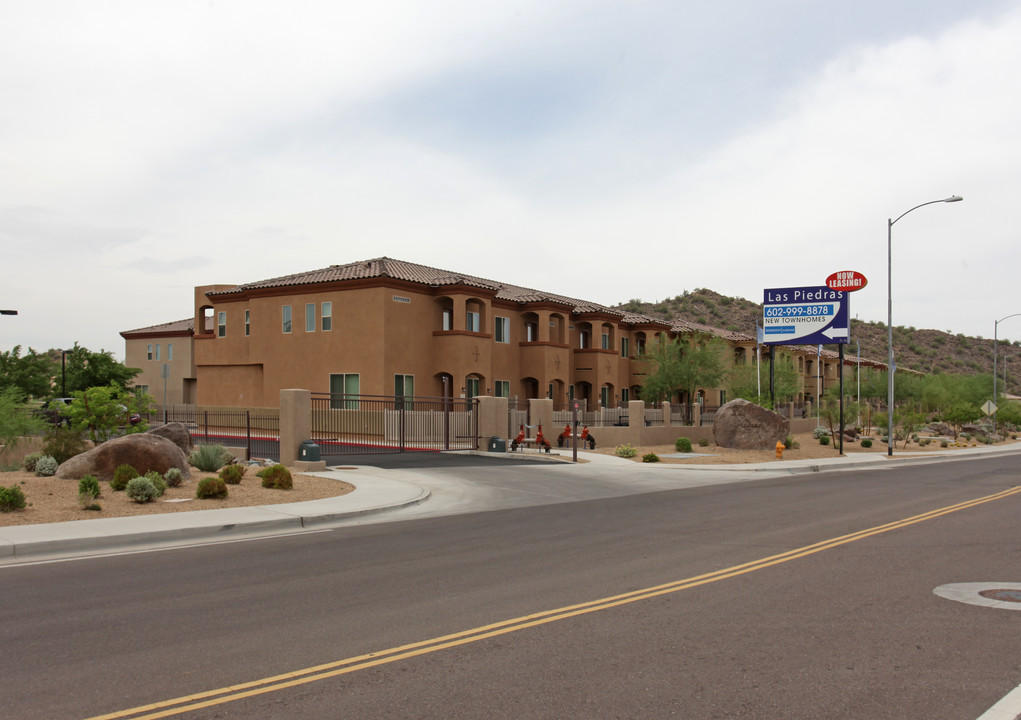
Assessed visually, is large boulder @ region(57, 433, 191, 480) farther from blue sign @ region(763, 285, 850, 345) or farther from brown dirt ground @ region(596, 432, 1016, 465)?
blue sign @ region(763, 285, 850, 345)

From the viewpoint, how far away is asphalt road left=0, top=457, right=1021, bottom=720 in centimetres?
550

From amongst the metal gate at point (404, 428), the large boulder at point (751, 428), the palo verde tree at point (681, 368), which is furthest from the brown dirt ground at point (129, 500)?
the palo verde tree at point (681, 368)

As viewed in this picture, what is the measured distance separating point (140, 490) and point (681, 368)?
44931 millimetres

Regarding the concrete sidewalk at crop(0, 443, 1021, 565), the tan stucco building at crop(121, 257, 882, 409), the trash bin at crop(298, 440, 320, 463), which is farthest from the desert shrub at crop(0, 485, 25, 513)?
the tan stucco building at crop(121, 257, 882, 409)

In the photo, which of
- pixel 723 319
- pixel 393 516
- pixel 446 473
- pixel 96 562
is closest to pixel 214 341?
pixel 446 473

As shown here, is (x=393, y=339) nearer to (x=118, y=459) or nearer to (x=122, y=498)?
(x=118, y=459)

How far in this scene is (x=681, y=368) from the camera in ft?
182

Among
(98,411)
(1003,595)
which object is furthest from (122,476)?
(1003,595)

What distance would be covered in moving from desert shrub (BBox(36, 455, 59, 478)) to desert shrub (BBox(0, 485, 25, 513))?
13.5 feet

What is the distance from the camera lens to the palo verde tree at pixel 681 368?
5572 cm

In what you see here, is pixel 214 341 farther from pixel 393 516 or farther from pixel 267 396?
pixel 393 516

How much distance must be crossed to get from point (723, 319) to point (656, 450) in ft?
305

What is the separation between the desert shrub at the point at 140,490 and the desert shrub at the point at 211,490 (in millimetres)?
1013

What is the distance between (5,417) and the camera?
73.8ft
